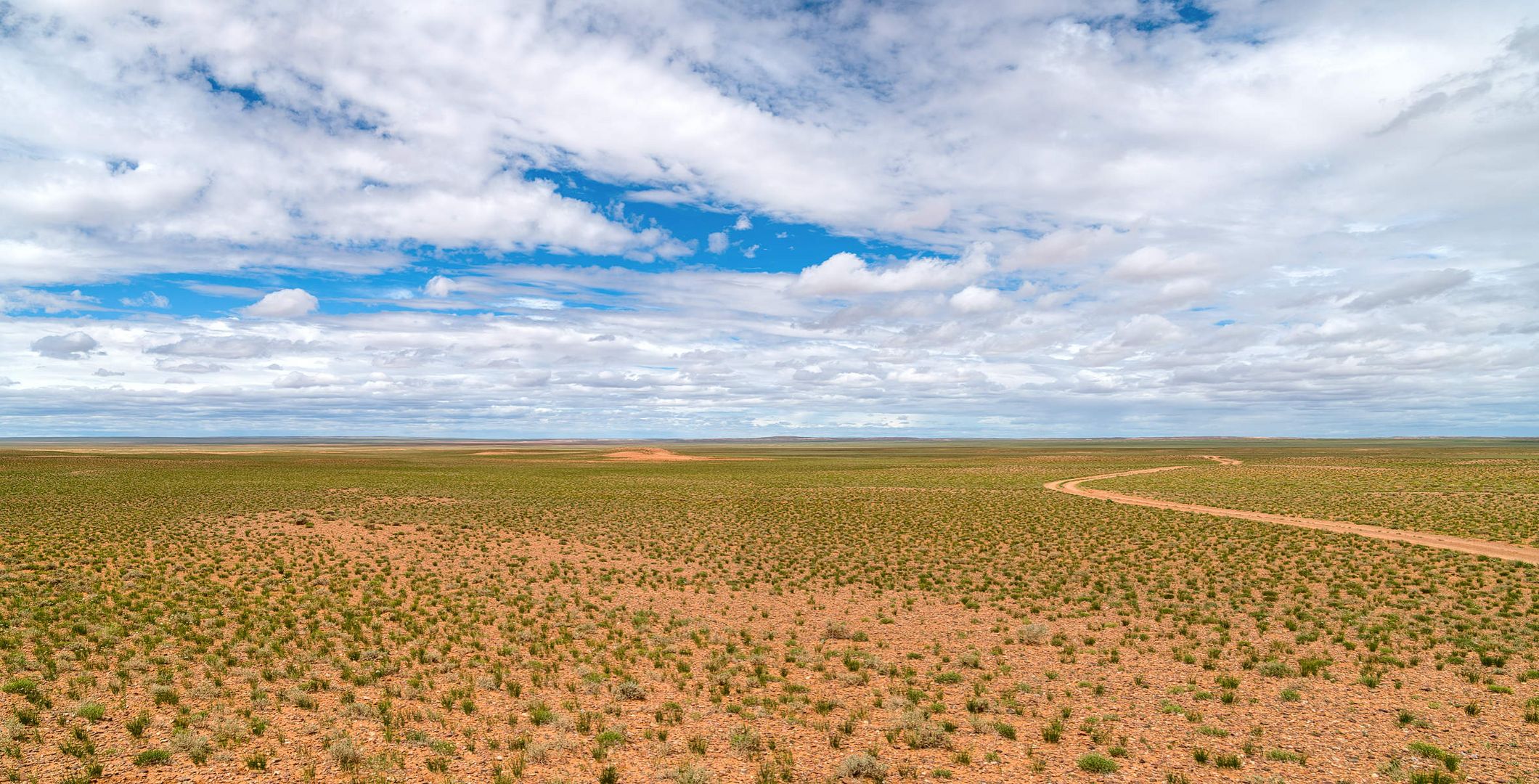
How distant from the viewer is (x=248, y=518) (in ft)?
144

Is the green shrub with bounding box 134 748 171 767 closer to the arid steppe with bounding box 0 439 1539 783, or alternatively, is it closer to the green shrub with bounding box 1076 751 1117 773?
the arid steppe with bounding box 0 439 1539 783

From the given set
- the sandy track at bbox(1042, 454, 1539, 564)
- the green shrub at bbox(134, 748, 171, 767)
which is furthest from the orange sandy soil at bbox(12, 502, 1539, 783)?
the sandy track at bbox(1042, 454, 1539, 564)

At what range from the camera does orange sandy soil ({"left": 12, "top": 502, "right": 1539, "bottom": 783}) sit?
37.1ft

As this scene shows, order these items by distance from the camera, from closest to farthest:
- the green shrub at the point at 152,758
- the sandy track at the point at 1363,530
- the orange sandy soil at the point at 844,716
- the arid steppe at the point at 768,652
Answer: the green shrub at the point at 152,758, the orange sandy soil at the point at 844,716, the arid steppe at the point at 768,652, the sandy track at the point at 1363,530

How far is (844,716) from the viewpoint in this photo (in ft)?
45.5

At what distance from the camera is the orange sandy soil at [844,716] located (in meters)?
11.3

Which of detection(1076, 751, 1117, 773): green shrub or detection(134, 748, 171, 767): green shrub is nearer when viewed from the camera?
detection(134, 748, 171, 767): green shrub

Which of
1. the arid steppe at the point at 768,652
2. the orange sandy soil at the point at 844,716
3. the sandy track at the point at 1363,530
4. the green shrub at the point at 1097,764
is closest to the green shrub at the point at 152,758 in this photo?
the arid steppe at the point at 768,652

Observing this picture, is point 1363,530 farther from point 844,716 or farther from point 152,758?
point 152,758

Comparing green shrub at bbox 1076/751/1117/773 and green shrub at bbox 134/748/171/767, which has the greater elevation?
green shrub at bbox 134/748/171/767

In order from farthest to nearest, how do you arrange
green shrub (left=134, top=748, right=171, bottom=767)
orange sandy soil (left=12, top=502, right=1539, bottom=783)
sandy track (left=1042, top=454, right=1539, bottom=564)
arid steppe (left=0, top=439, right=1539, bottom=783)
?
sandy track (left=1042, top=454, right=1539, bottom=564)
arid steppe (left=0, top=439, right=1539, bottom=783)
orange sandy soil (left=12, top=502, right=1539, bottom=783)
green shrub (left=134, top=748, right=171, bottom=767)

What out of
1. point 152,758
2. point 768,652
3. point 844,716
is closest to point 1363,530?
point 768,652

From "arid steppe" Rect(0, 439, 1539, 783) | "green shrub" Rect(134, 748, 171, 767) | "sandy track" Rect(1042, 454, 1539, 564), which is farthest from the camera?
"sandy track" Rect(1042, 454, 1539, 564)

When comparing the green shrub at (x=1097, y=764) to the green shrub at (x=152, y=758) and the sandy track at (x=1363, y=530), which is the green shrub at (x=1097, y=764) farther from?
the sandy track at (x=1363, y=530)
